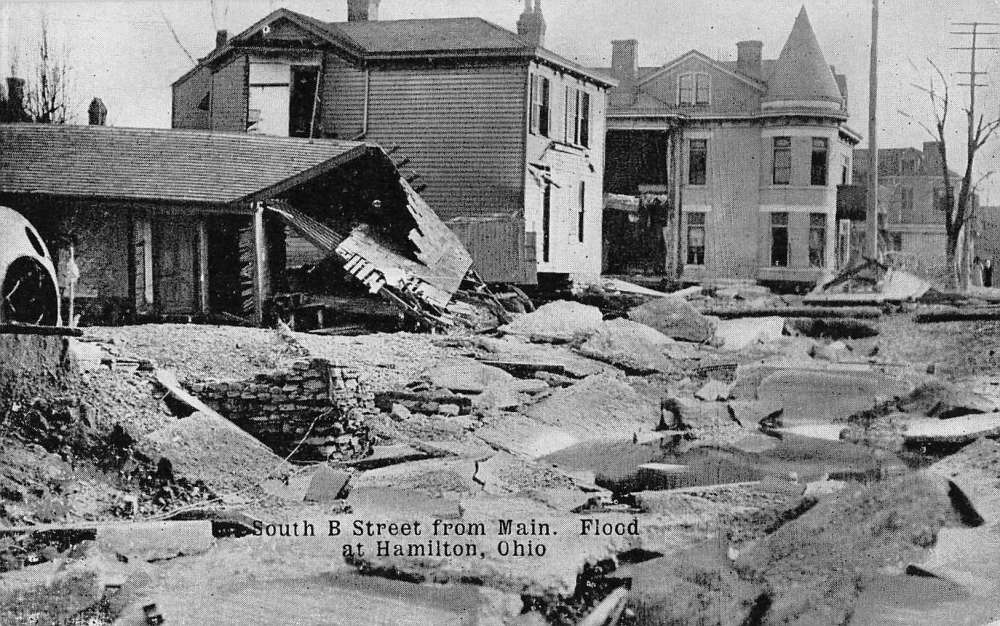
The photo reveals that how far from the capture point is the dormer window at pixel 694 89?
110 ft

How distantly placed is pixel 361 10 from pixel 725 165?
1486 centimetres

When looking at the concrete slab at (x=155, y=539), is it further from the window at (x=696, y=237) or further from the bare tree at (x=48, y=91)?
the window at (x=696, y=237)

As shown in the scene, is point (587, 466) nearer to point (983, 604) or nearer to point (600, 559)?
point (600, 559)

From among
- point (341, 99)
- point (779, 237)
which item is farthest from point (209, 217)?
point (779, 237)

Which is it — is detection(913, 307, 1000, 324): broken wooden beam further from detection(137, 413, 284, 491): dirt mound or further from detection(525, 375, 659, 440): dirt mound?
detection(137, 413, 284, 491): dirt mound

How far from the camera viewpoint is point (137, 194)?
38.3 ft

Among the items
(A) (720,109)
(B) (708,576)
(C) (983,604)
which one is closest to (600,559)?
(B) (708,576)

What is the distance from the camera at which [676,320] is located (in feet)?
59.7

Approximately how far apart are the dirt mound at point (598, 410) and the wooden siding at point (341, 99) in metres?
12.0

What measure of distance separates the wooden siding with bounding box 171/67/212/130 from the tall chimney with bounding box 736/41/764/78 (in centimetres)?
1882

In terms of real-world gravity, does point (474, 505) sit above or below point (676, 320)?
below

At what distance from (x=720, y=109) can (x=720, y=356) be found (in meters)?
19.1

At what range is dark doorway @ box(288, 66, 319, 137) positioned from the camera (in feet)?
73.7

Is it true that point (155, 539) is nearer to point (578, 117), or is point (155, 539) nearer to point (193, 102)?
point (193, 102)
